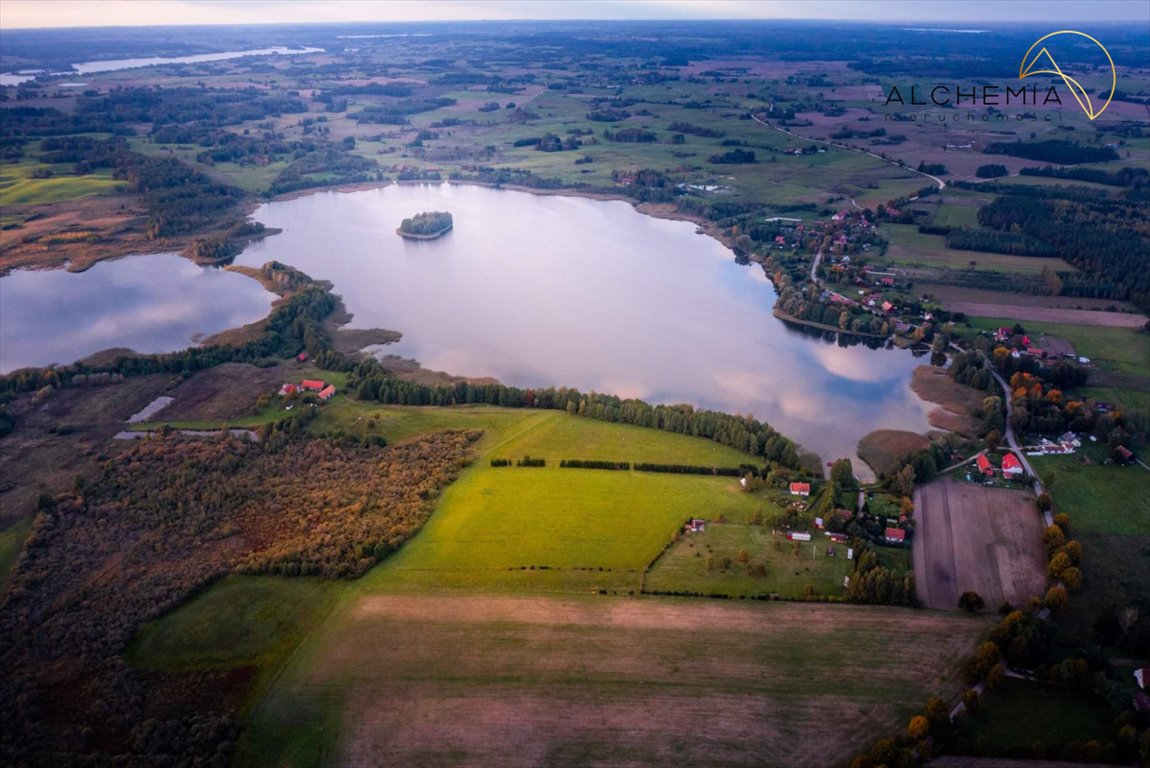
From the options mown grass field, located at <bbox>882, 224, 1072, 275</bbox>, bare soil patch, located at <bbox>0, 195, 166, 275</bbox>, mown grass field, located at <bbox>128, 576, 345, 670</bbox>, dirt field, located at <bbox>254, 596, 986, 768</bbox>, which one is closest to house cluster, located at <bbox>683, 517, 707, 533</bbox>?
dirt field, located at <bbox>254, 596, 986, 768</bbox>

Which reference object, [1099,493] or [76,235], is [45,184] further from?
[1099,493]

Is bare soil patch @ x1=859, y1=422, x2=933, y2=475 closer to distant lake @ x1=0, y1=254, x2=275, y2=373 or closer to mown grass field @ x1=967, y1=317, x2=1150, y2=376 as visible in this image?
mown grass field @ x1=967, y1=317, x2=1150, y2=376

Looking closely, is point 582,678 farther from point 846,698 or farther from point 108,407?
point 108,407

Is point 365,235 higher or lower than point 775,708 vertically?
higher

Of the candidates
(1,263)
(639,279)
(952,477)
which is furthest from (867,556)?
(1,263)

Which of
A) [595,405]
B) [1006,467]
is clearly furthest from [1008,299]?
[595,405]
